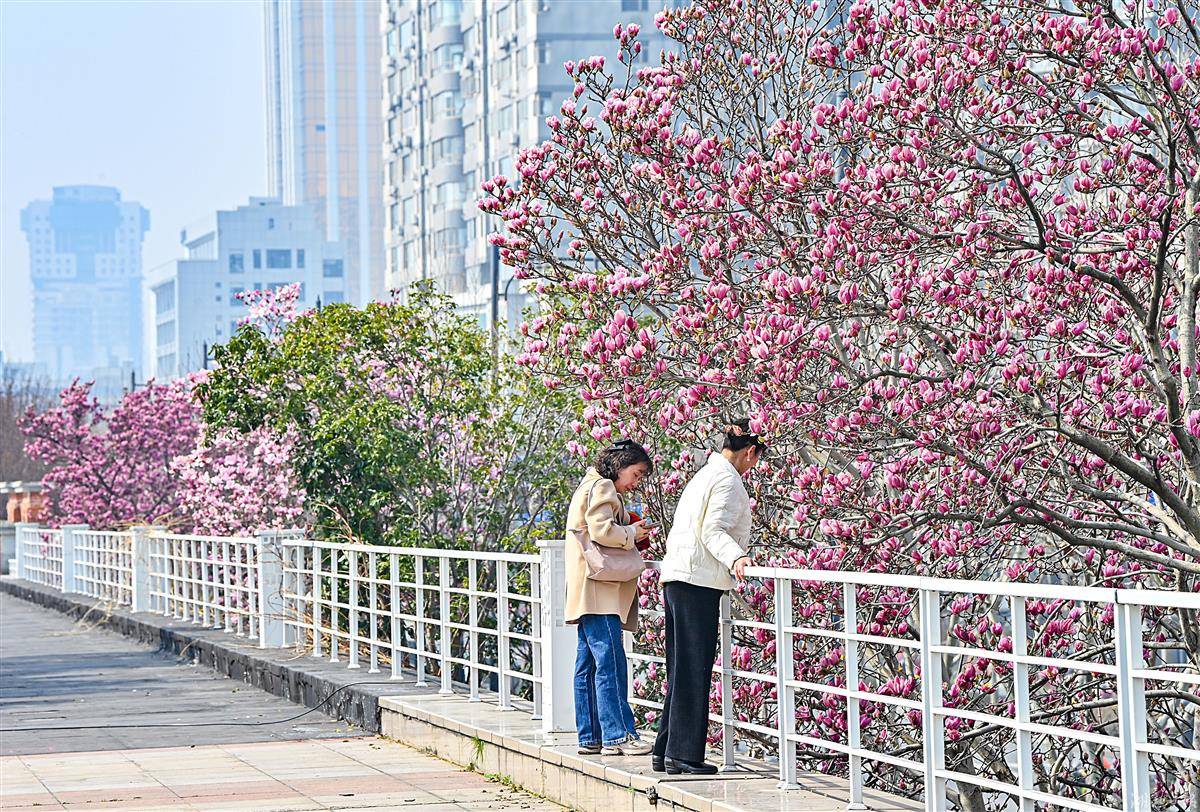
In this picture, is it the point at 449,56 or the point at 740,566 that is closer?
the point at 740,566

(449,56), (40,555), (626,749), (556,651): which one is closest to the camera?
(626,749)

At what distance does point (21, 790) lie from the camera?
9953mm

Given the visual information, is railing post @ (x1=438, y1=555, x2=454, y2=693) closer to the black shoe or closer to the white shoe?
the white shoe

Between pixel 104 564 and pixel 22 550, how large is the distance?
38.9 feet

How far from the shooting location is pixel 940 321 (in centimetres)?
1020

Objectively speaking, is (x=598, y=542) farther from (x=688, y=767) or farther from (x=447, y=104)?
(x=447, y=104)

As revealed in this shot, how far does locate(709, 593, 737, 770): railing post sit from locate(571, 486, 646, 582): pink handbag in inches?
27.6

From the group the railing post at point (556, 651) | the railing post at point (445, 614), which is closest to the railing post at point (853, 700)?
the railing post at point (556, 651)

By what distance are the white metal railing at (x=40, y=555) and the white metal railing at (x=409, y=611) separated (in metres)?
14.7

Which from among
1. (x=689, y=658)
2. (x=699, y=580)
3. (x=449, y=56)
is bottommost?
(x=689, y=658)

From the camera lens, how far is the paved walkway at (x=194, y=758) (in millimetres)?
9516

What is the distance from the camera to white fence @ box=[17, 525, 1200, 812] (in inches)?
246

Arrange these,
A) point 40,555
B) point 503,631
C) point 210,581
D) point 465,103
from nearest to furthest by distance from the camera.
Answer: point 503,631 < point 210,581 < point 40,555 < point 465,103

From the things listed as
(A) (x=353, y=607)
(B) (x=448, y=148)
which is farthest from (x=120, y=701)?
(B) (x=448, y=148)
